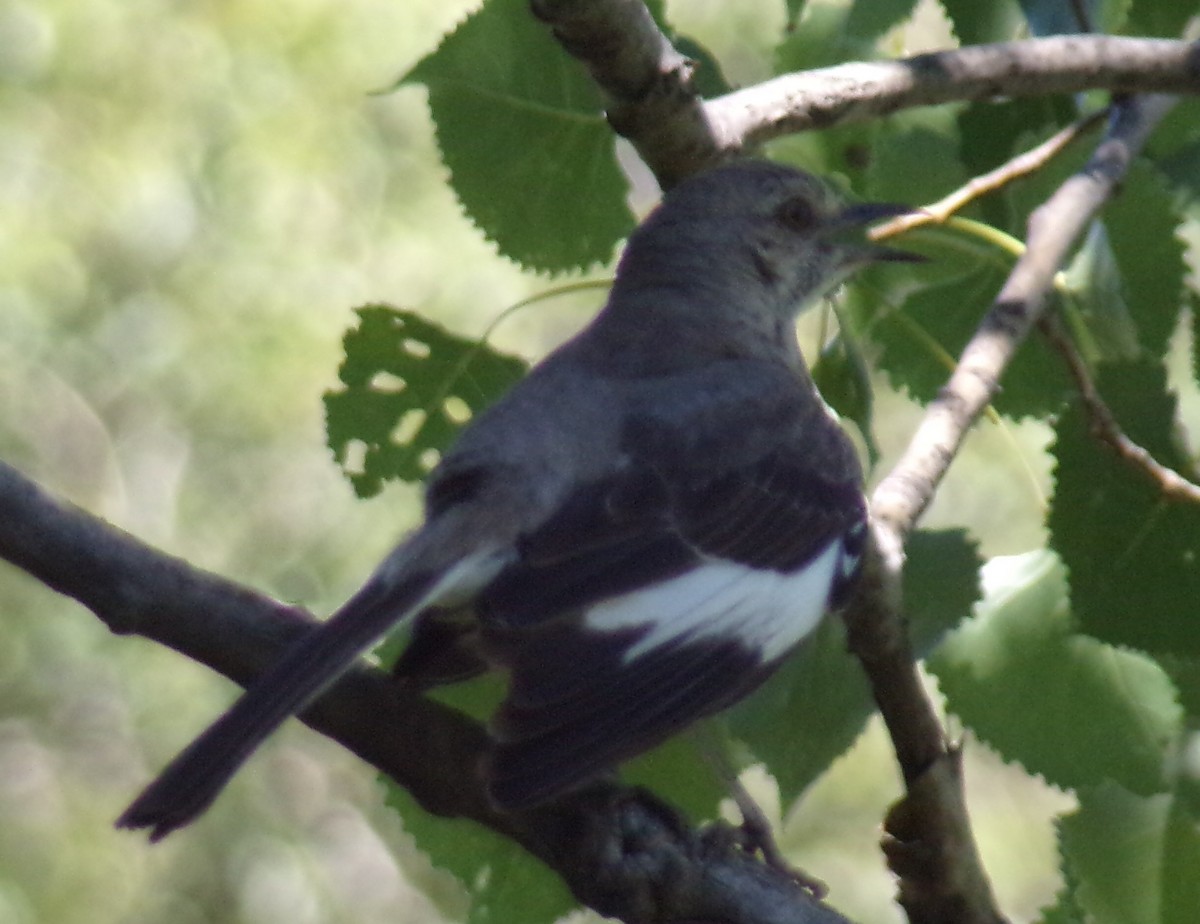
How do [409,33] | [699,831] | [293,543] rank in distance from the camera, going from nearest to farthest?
[699,831] → [409,33] → [293,543]

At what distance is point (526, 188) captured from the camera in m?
2.60

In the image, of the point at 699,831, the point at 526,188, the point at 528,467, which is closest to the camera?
the point at 699,831

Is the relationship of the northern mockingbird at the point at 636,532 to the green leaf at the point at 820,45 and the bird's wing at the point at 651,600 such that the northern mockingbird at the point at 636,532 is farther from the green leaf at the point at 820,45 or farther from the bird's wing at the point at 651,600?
the green leaf at the point at 820,45

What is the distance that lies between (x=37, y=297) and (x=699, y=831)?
19.9 feet

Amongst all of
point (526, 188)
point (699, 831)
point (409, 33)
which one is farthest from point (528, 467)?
point (409, 33)

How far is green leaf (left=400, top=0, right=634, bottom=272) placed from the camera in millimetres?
2510

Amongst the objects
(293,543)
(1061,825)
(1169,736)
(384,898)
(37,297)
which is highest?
(1169,736)

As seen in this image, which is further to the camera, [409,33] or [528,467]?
[409,33]

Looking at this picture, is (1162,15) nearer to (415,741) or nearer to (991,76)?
(991,76)

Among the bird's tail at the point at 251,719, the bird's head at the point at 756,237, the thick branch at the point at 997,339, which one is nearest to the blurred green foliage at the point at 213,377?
the bird's head at the point at 756,237

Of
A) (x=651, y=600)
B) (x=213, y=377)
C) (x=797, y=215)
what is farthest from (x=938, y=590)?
(x=213, y=377)

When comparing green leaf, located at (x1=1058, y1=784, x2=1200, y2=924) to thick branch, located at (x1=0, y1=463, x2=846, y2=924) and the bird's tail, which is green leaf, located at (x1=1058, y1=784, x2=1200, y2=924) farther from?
the bird's tail

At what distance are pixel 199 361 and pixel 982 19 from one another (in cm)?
526

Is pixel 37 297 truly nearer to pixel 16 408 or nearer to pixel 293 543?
pixel 16 408
